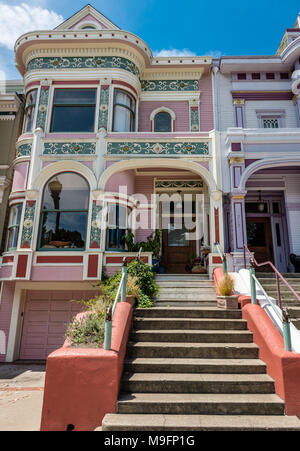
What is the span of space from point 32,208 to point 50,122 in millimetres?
3435

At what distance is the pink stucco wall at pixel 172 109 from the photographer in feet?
41.6

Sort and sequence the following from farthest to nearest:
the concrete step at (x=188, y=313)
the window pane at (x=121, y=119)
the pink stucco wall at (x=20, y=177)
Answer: the window pane at (x=121, y=119) < the pink stucco wall at (x=20, y=177) < the concrete step at (x=188, y=313)

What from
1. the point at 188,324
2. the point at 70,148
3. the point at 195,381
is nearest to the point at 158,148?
the point at 70,148

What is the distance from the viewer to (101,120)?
11.2 meters

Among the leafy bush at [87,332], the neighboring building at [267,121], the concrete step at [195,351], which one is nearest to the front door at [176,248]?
the neighboring building at [267,121]

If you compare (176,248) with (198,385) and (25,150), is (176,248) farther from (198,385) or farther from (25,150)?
(198,385)

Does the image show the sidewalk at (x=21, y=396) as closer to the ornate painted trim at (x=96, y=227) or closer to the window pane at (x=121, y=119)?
the ornate painted trim at (x=96, y=227)

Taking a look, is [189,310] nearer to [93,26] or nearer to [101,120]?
[101,120]

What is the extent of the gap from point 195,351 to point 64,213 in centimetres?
689

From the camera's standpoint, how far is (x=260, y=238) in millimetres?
12453

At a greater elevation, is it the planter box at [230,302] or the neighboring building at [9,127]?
the neighboring building at [9,127]

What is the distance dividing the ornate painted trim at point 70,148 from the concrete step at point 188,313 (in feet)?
21.2

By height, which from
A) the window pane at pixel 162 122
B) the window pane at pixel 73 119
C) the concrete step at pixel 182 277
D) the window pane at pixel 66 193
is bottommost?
the concrete step at pixel 182 277

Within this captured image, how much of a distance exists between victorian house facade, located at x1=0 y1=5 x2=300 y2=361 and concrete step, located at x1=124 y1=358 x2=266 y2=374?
4.61m
